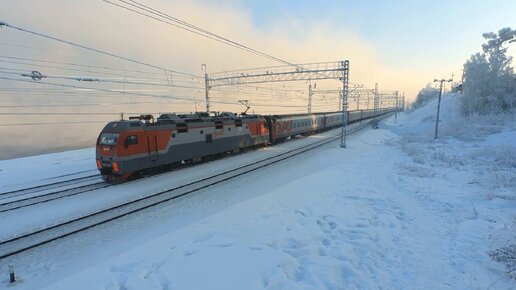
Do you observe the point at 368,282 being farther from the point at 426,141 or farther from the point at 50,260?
the point at 426,141

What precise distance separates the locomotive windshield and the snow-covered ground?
Result: 555 centimetres

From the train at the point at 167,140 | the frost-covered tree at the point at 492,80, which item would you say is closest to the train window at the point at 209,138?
the train at the point at 167,140

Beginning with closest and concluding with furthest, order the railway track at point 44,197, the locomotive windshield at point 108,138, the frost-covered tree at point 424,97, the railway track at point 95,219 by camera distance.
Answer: the railway track at point 95,219 < the railway track at point 44,197 < the locomotive windshield at point 108,138 < the frost-covered tree at point 424,97

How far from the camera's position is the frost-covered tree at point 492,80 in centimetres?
4153

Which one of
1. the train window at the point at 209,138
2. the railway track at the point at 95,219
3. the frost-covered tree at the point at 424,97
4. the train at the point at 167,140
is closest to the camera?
the railway track at the point at 95,219

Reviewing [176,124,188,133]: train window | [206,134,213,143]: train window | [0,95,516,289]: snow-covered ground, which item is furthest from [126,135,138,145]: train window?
[206,134,213,143]: train window

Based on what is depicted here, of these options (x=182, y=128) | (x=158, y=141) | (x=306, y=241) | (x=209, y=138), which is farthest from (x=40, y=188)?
(x=306, y=241)

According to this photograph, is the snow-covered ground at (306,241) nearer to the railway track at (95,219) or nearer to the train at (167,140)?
the railway track at (95,219)

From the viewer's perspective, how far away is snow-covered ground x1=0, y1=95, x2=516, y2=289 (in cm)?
533

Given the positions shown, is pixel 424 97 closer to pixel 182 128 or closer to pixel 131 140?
pixel 182 128

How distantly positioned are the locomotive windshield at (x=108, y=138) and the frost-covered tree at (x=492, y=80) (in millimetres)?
47447

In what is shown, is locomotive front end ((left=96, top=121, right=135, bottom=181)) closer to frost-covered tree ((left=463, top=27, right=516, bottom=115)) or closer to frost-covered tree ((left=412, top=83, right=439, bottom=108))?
frost-covered tree ((left=463, top=27, right=516, bottom=115))

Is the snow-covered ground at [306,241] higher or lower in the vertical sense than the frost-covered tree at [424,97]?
lower

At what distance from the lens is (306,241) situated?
6754 millimetres
